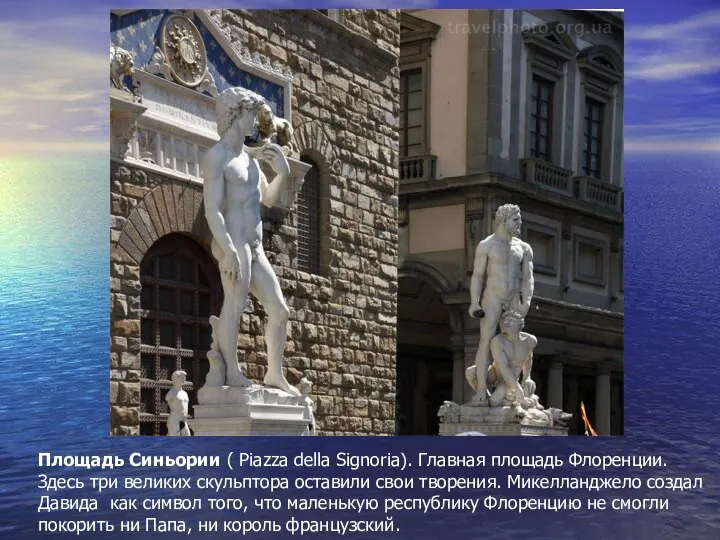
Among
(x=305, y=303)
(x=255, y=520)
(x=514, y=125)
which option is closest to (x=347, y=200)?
(x=305, y=303)

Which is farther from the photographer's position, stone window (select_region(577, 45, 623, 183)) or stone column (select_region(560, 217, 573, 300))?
stone column (select_region(560, 217, 573, 300))

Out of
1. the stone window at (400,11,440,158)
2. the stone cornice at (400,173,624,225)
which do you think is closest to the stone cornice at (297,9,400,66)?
the stone window at (400,11,440,158)

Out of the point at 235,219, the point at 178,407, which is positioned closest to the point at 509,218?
the point at 235,219

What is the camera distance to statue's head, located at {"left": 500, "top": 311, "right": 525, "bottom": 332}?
1716 cm

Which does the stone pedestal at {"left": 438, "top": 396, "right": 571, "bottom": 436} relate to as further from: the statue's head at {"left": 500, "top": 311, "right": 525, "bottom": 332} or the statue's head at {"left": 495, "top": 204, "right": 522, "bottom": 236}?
the statue's head at {"left": 495, "top": 204, "right": 522, "bottom": 236}

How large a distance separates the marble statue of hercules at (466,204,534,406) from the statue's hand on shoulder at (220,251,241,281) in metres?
3.30

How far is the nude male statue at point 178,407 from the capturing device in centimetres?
1507

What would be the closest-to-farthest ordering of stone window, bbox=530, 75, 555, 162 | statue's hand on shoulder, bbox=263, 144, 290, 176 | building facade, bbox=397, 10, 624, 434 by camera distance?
1. statue's hand on shoulder, bbox=263, 144, 290, 176
2. building facade, bbox=397, 10, 624, 434
3. stone window, bbox=530, 75, 555, 162

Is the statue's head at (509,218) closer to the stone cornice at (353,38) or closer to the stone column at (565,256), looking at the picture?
the stone cornice at (353,38)

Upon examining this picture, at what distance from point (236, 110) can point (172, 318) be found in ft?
6.89

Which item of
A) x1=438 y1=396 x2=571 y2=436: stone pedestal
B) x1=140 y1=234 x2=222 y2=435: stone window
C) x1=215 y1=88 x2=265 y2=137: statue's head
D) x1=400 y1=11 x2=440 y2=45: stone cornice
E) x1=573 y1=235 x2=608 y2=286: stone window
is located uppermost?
x1=400 y1=11 x2=440 y2=45: stone cornice

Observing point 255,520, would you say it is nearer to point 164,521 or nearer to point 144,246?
point 164,521

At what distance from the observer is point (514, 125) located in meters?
19.7

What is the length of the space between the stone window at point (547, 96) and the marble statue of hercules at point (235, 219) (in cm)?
546
